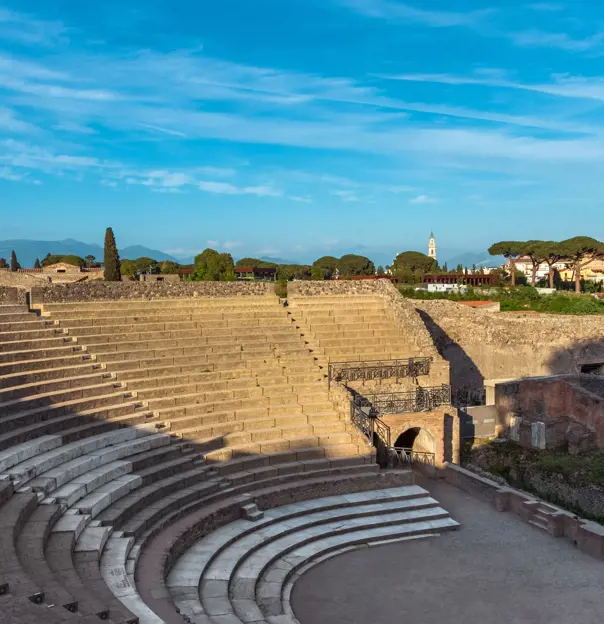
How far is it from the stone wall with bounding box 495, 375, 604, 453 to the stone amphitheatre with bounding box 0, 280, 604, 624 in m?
0.32

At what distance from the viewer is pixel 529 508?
1141 centimetres

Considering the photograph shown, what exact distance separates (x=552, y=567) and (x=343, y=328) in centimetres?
962

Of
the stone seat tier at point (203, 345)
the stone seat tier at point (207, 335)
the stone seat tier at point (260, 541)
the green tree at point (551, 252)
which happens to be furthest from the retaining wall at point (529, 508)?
the green tree at point (551, 252)

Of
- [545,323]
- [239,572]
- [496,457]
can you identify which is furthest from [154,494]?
[545,323]

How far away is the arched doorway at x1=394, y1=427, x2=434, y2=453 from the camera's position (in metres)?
14.3

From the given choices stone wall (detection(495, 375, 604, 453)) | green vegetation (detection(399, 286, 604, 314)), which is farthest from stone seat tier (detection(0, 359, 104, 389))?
green vegetation (detection(399, 286, 604, 314))

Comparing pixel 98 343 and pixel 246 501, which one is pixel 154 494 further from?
pixel 98 343

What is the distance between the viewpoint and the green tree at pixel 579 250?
40.7 metres

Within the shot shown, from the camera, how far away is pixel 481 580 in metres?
9.18

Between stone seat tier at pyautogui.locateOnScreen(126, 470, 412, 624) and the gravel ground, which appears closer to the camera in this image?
stone seat tier at pyautogui.locateOnScreen(126, 470, 412, 624)

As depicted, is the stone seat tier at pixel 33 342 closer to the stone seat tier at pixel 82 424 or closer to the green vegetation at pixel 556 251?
the stone seat tier at pixel 82 424

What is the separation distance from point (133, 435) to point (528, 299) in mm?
27269

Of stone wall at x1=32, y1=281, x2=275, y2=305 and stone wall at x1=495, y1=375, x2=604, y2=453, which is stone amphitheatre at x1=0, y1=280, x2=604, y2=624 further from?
stone wall at x1=495, y1=375, x2=604, y2=453

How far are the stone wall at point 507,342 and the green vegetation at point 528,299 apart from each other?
4229 millimetres
